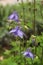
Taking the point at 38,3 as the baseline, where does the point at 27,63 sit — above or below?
below

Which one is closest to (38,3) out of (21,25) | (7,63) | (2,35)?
(21,25)

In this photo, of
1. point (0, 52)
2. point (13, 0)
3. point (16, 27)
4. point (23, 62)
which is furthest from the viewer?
point (13, 0)

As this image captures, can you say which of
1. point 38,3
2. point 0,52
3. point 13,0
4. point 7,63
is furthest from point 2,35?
point 13,0

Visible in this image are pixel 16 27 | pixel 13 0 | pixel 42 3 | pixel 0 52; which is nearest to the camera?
pixel 16 27

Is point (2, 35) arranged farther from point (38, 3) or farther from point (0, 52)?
point (38, 3)

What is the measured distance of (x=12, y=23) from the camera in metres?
2.55

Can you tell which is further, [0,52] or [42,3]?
[0,52]

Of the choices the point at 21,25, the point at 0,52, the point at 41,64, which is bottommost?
the point at 0,52

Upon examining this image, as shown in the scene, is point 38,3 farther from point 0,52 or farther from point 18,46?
point 0,52

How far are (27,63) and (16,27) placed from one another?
1.22 ft

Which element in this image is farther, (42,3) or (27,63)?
(42,3)

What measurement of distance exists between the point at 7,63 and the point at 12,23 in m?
0.37

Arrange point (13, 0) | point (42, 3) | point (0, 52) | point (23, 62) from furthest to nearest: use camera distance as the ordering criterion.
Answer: point (13, 0) → point (0, 52) → point (42, 3) → point (23, 62)

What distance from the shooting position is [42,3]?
3.04 m
